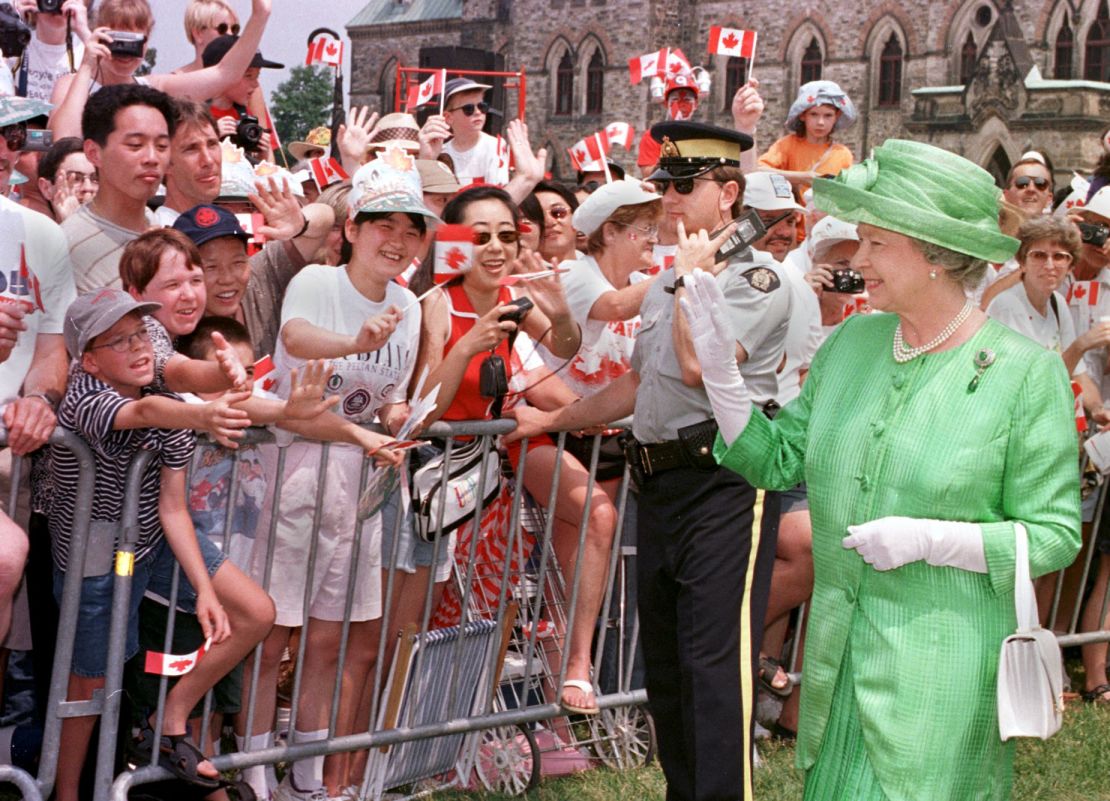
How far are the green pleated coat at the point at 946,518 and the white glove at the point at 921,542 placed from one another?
0.04 meters

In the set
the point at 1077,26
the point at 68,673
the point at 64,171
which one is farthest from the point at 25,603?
the point at 1077,26

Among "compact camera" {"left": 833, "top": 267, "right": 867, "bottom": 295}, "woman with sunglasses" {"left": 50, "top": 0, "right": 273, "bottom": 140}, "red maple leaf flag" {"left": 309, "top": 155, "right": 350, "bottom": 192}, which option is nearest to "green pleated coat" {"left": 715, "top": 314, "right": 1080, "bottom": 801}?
"compact camera" {"left": 833, "top": 267, "right": 867, "bottom": 295}

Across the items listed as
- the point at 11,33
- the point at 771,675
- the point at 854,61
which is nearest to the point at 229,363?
the point at 11,33

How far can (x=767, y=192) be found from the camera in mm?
6195

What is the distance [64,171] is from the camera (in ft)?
21.1

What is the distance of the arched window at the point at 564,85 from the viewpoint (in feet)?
176

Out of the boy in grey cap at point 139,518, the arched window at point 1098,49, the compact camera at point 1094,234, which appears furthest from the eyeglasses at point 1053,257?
the arched window at point 1098,49

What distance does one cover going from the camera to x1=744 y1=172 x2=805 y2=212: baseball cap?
611 cm

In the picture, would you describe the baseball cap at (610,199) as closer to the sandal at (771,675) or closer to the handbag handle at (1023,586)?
the sandal at (771,675)

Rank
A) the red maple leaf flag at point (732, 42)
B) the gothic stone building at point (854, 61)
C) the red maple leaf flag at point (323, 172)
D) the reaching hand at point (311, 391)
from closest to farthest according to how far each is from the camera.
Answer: the reaching hand at point (311, 391) < the red maple leaf flag at point (323, 172) < the red maple leaf flag at point (732, 42) < the gothic stone building at point (854, 61)

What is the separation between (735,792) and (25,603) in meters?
2.55

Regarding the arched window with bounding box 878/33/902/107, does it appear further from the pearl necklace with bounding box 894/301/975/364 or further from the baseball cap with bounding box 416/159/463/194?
the pearl necklace with bounding box 894/301/975/364

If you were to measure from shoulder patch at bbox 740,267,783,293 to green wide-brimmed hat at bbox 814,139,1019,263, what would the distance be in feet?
3.50

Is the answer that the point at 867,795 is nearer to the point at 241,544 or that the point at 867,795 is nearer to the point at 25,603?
the point at 241,544
